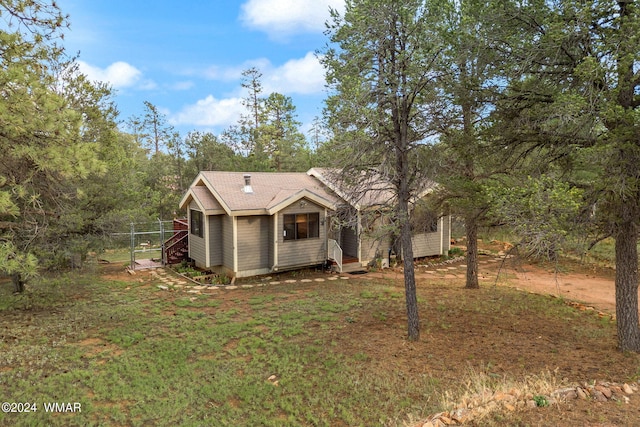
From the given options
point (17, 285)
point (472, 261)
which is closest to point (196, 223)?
point (17, 285)

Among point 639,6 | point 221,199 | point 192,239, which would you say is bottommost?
point 192,239

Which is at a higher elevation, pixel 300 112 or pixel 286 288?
pixel 300 112

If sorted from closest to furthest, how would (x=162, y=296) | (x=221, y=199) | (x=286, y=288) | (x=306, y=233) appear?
(x=162, y=296) < (x=286, y=288) < (x=221, y=199) < (x=306, y=233)

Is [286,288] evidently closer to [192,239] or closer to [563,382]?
[192,239]

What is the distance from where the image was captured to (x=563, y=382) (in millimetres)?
5105

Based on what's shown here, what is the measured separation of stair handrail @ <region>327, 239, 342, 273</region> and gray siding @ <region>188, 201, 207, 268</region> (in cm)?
505

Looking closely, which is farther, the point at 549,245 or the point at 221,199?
the point at 221,199

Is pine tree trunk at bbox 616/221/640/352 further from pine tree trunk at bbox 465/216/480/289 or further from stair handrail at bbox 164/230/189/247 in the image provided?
stair handrail at bbox 164/230/189/247

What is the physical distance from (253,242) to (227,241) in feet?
3.41

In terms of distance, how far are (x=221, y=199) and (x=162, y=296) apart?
13.1 feet

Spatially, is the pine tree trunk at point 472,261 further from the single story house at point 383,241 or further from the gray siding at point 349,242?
the gray siding at point 349,242

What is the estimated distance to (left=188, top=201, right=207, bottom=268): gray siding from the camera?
14.4 meters

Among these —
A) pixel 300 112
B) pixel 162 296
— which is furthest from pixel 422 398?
pixel 300 112

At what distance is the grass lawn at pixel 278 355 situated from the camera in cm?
509
